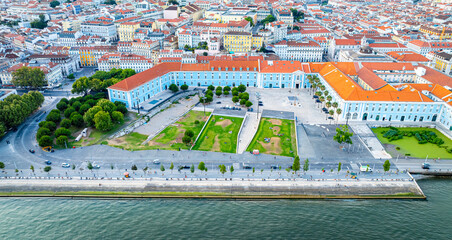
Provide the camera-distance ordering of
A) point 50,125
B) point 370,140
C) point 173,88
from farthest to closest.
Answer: point 173,88, point 50,125, point 370,140

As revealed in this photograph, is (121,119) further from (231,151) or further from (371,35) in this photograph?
(371,35)

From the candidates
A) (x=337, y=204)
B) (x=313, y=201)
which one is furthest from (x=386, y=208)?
(x=313, y=201)

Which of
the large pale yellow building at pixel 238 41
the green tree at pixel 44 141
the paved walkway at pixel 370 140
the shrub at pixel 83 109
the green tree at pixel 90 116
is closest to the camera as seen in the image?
the green tree at pixel 44 141

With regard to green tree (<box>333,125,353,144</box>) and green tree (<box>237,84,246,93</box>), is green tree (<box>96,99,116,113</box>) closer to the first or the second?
green tree (<box>237,84,246,93</box>)

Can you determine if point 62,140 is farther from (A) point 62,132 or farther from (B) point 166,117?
(B) point 166,117

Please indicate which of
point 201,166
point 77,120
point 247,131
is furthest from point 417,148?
point 77,120

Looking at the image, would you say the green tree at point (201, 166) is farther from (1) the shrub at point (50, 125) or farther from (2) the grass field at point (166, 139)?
(1) the shrub at point (50, 125)

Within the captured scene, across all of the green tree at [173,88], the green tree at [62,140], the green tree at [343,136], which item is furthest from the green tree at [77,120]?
the green tree at [343,136]
